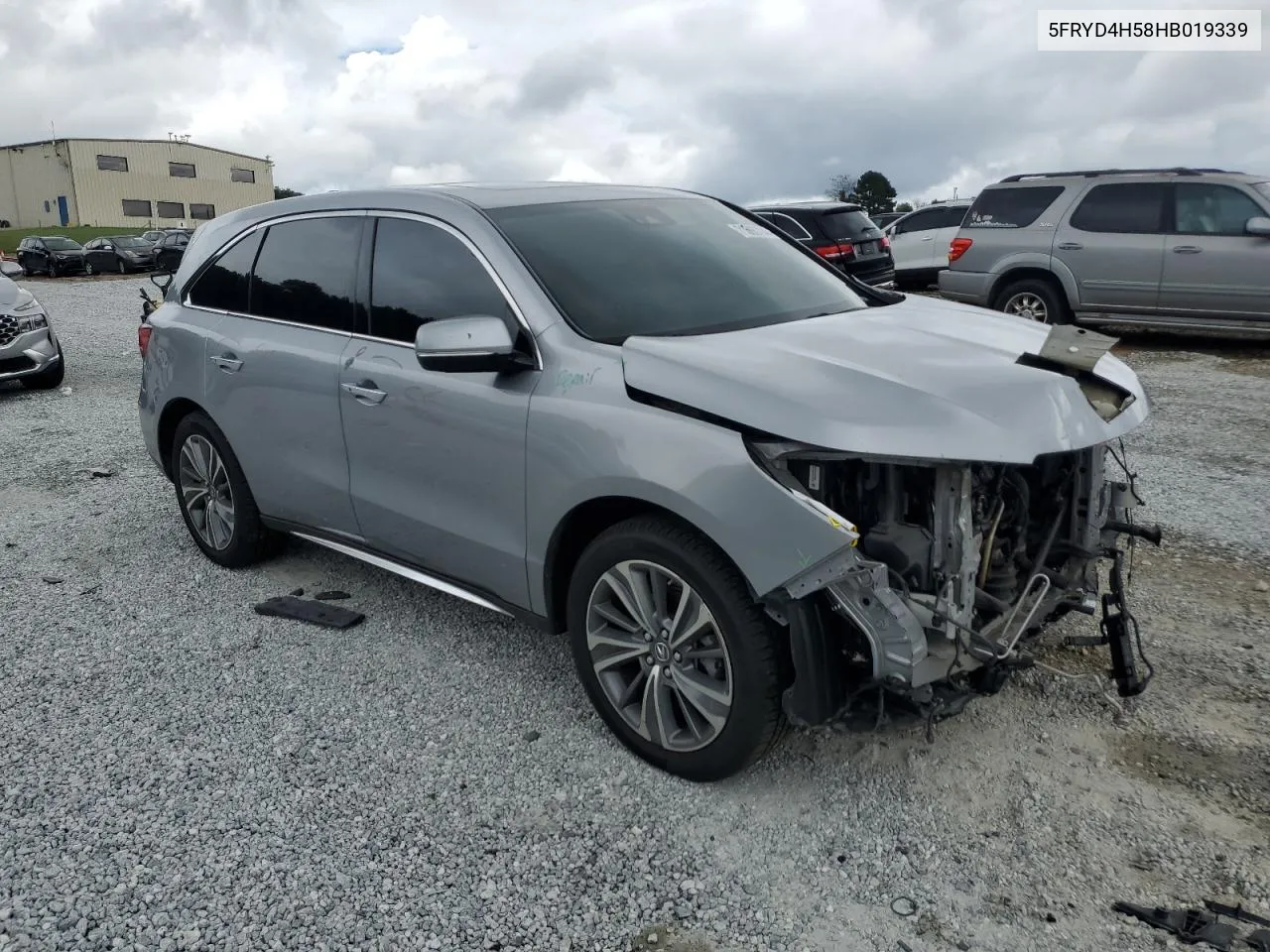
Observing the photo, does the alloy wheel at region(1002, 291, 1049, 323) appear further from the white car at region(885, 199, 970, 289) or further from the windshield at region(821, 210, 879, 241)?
the white car at region(885, 199, 970, 289)

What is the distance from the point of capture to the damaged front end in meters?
2.75

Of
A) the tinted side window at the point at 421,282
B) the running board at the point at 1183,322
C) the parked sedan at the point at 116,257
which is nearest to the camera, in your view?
the tinted side window at the point at 421,282

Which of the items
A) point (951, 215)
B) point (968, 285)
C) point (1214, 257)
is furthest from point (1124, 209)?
point (951, 215)

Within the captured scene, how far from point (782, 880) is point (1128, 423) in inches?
64.4

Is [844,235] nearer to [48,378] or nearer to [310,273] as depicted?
[48,378]

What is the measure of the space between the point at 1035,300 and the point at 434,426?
9996 millimetres

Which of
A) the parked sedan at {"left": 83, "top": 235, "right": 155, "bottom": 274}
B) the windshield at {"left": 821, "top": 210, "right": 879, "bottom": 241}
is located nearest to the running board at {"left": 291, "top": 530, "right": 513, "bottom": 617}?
the windshield at {"left": 821, "top": 210, "right": 879, "bottom": 241}

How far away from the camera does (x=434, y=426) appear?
12.1 ft

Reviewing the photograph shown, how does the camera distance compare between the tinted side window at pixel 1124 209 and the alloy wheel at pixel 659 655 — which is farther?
the tinted side window at pixel 1124 209

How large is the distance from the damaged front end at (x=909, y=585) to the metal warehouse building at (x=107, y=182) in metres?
74.9

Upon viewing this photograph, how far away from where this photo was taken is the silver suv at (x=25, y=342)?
10453mm

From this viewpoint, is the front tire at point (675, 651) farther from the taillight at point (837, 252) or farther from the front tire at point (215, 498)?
the taillight at point (837, 252)

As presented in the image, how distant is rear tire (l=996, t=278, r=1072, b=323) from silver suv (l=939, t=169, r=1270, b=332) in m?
0.01

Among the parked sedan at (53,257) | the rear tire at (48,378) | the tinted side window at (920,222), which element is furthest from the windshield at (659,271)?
the parked sedan at (53,257)
